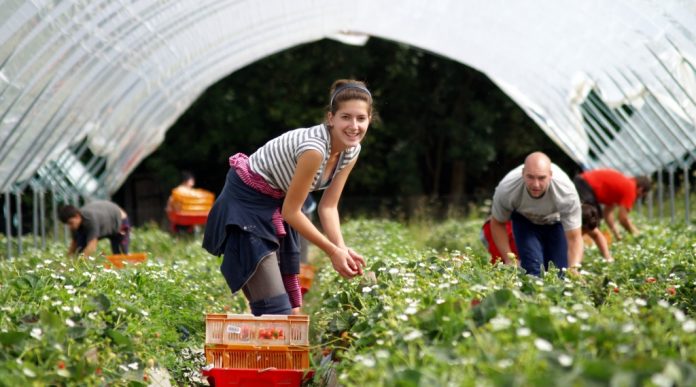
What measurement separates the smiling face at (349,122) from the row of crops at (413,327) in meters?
0.70

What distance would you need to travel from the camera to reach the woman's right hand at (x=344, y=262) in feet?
17.1

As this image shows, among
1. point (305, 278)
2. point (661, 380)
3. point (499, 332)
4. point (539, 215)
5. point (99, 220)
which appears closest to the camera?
point (661, 380)

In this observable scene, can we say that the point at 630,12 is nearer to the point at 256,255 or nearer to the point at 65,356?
the point at 256,255

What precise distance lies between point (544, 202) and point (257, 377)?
3035 mm

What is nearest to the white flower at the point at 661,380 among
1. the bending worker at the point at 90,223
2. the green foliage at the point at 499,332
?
the green foliage at the point at 499,332

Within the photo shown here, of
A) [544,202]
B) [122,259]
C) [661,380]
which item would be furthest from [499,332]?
[122,259]

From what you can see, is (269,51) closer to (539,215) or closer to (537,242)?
(537,242)

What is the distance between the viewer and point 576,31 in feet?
38.8

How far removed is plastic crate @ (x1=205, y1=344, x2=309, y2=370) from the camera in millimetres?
5074

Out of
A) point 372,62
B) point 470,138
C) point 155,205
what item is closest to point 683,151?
point 470,138

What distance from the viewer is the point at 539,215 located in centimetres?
761

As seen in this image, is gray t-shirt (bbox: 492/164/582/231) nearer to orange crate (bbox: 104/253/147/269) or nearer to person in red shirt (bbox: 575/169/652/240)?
orange crate (bbox: 104/253/147/269)

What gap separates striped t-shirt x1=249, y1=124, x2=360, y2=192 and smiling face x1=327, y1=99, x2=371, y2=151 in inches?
2.3

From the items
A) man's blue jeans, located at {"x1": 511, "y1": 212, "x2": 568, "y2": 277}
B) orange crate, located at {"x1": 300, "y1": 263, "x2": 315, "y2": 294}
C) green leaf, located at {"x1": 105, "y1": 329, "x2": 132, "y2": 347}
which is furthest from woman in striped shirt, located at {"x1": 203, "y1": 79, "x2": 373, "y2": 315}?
orange crate, located at {"x1": 300, "y1": 263, "x2": 315, "y2": 294}
